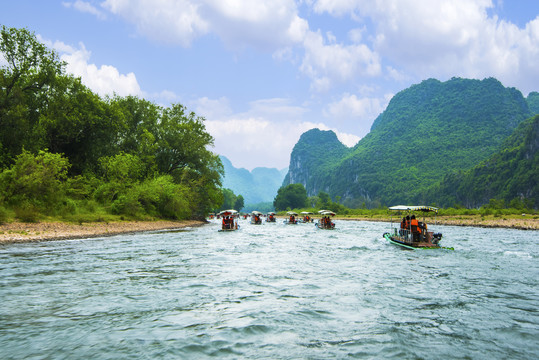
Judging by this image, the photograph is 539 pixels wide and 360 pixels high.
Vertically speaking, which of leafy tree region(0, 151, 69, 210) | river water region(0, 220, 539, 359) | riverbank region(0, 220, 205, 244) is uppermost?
leafy tree region(0, 151, 69, 210)

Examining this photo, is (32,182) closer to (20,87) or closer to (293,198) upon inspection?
(20,87)

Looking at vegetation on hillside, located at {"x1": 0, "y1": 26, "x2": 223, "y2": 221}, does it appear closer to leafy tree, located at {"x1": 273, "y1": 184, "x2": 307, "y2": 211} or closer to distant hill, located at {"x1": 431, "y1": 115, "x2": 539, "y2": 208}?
distant hill, located at {"x1": 431, "y1": 115, "x2": 539, "y2": 208}

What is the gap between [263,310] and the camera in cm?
906

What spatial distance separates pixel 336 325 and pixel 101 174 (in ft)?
154

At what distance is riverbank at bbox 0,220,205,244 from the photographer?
23628 mm

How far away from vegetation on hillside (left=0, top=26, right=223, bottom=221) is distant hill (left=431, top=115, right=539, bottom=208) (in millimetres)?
89572

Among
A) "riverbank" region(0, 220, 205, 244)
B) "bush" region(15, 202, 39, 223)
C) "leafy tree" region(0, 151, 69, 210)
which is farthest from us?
"leafy tree" region(0, 151, 69, 210)

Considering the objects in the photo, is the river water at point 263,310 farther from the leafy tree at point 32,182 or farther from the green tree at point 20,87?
the green tree at point 20,87

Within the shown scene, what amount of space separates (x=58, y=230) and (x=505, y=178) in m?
126

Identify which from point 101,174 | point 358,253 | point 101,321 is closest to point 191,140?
point 101,174

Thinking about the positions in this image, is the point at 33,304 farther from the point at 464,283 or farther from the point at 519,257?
the point at 519,257

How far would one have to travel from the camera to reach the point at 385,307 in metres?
9.45

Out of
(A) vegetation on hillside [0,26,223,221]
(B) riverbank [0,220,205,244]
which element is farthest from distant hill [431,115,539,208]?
(B) riverbank [0,220,205,244]

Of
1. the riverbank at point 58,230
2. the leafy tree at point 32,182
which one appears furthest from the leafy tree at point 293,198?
the leafy tree at point 32,182
